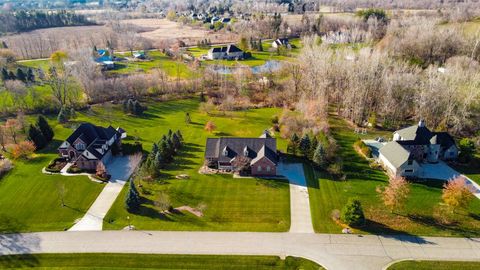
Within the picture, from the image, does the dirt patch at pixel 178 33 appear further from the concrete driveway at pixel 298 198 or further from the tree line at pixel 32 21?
the concrete driveway at pixel 298 198

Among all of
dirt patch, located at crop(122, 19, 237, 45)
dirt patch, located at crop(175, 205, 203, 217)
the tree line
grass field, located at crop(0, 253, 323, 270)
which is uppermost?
the tree line

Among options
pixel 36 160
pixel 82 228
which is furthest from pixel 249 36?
pixel 82 228

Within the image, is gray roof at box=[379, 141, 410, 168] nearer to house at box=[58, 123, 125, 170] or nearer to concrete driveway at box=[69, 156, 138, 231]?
concrete driveway at box=[69, 156, 138, 231]

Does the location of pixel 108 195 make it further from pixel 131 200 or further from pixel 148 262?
pixel 148 262

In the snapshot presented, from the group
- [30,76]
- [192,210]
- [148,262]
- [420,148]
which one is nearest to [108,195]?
[192,210]

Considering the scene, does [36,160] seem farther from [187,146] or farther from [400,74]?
[400,74]

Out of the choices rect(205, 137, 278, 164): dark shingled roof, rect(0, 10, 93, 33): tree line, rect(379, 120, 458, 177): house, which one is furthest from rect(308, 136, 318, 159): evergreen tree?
rect(0, 10, 93, 33): tree line

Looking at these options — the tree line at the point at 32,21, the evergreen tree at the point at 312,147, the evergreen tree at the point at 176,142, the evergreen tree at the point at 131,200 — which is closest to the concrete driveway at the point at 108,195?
the evergreen tree at the point at 131,200
